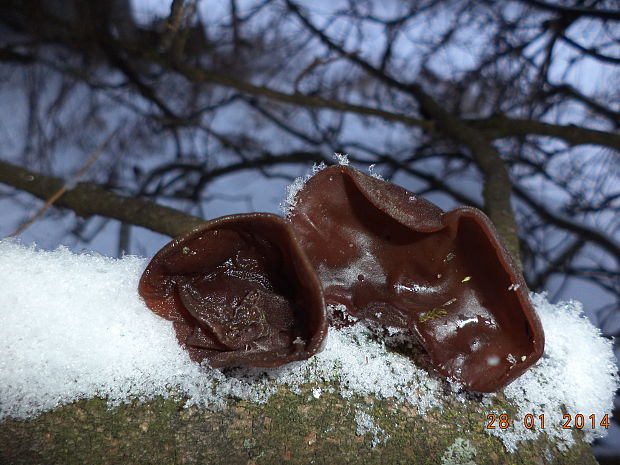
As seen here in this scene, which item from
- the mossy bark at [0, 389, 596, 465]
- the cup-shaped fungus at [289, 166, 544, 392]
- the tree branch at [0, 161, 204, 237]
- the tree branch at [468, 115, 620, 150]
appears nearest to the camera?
the mossy bark at [0, 389, 596, 465]

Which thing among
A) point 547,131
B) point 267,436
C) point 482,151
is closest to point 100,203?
point 267,436

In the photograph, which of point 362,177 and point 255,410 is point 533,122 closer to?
point 362,177

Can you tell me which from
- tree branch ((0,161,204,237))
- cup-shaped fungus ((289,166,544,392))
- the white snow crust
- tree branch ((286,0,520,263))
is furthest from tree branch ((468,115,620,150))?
tree branch ((0,161,204,237))

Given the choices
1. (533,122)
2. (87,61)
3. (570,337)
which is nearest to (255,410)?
(570,337)

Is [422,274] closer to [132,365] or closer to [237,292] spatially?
[237,292]

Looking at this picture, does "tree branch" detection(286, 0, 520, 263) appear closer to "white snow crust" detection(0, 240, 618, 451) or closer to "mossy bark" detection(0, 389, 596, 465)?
"white snow crust" detection(0, 240, 618, 451)

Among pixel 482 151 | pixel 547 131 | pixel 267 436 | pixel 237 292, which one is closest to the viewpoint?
pixel 267 436

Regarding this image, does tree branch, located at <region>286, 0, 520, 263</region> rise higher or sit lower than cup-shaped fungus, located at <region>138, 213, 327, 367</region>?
higher
